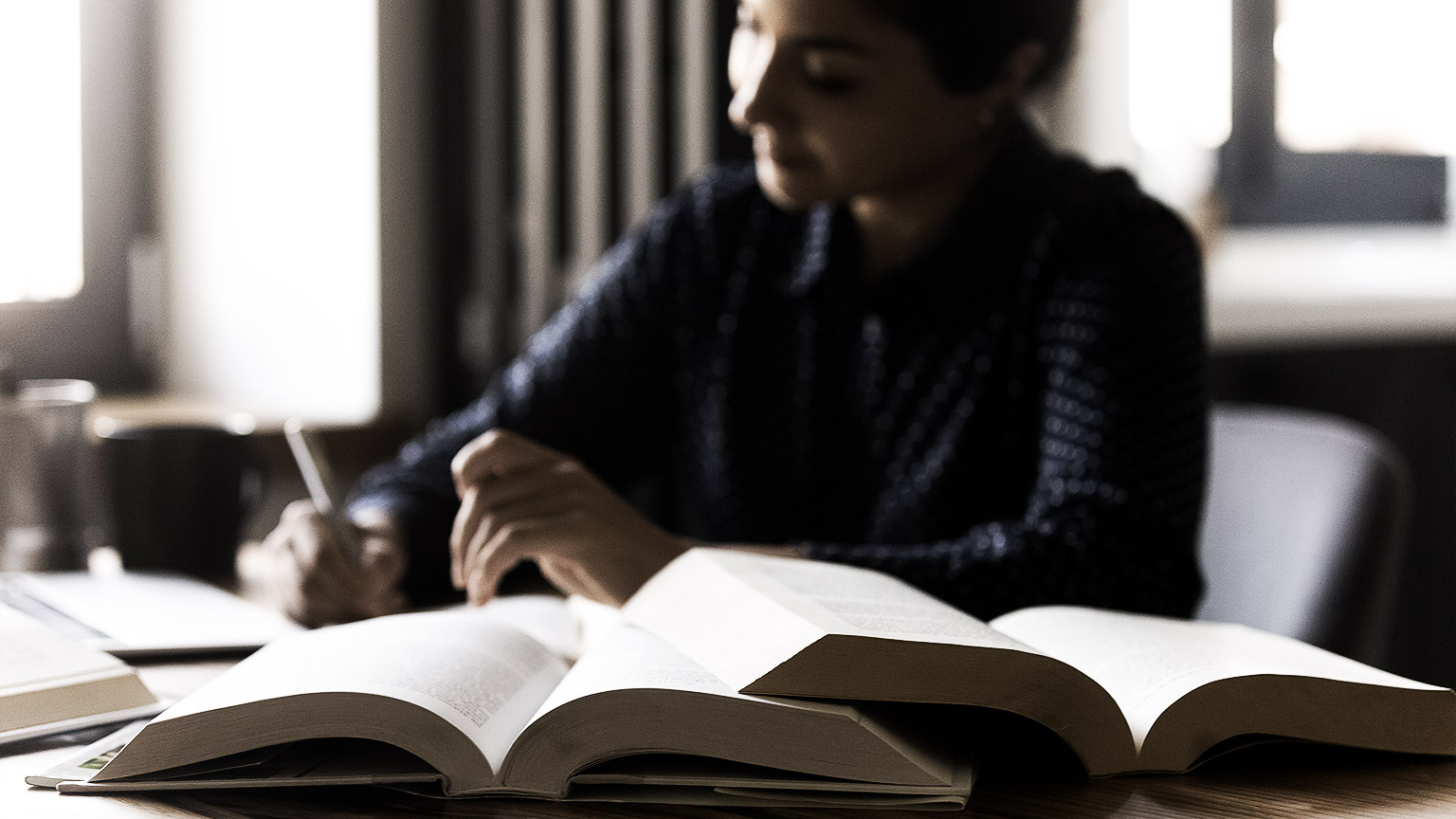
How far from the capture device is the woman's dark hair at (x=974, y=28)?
109 centimetres

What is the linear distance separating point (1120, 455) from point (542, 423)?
54cm

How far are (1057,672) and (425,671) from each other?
0.27 meters

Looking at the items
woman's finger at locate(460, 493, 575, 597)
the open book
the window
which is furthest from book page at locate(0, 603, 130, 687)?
the window

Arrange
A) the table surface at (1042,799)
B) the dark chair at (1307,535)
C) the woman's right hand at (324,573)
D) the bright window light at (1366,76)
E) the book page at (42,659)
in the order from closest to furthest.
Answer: the table surface at (1042,799) < the book page at (42,659) < the woman's right hand at (324,573) < the dark chair at (1307,535) < the bright window light at (1366,76)

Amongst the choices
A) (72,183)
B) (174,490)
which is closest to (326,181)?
(72,183)

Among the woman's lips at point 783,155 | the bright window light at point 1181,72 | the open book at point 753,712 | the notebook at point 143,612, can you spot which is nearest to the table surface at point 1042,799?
the open book at point 753,712

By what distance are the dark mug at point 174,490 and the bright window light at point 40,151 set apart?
0.72 m

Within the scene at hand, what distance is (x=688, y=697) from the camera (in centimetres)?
55

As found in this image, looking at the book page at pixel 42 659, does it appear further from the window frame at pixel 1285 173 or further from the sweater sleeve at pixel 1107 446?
the window frame at pixel 1285 173

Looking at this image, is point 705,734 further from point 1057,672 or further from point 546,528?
point 546,528

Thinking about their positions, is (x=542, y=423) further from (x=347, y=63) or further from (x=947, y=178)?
(x=347, y=63)

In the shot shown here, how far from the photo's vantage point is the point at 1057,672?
57 centimetres

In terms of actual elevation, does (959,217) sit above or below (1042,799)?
above

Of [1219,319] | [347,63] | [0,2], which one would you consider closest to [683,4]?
[347,63]
